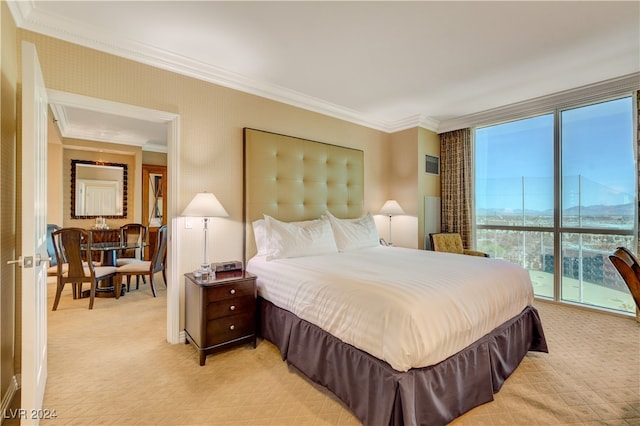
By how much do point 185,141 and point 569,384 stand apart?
3790 millimetres

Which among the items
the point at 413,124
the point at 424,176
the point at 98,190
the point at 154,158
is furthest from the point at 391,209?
the point at 98,190

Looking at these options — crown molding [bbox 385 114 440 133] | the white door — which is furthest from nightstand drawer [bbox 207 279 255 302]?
crown molding [bbox 385 114 440 133]

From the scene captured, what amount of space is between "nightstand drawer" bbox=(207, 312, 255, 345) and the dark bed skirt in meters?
0.30

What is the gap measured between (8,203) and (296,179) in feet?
8.16

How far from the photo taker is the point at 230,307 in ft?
8.41

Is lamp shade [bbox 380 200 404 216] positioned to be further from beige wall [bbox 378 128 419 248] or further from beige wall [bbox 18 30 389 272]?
beige wall [bbox 18 30 389 272]

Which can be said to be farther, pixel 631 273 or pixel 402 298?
pixel 402 298

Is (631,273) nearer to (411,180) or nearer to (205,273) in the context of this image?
(205,273)

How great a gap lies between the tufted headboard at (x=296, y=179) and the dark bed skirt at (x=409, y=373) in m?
1.29

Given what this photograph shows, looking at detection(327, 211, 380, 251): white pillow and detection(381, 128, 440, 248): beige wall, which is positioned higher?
detection(381, 128, 440, 248): beige wall

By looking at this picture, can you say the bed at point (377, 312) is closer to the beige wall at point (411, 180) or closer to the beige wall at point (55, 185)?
the beige wall at point (411, 180)

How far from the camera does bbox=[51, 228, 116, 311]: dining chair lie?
3.74 meters

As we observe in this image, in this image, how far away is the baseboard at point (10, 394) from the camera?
1805 mm

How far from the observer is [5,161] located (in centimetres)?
188
